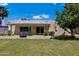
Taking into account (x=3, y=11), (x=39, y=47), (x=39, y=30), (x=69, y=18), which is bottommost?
(x=39, y=47)

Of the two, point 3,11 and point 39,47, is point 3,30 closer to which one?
point 3,11

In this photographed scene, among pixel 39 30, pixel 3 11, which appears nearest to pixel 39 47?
pixel 39 30

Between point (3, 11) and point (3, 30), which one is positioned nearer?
point (3, 11)

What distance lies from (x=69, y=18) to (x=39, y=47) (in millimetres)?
2042

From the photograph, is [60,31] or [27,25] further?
[27,25]

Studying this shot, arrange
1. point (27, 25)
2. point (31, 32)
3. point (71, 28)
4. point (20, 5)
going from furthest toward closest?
point (27, 25) → point (71, 28) → point (31, 32) → point (20, 5)

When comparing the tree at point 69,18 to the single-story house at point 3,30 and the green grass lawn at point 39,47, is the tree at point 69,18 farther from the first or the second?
the single-story house at point 3,30

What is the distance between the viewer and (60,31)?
9062 millimetres

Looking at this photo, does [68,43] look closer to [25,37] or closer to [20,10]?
[25,37]

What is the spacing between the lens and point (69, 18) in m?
10.0

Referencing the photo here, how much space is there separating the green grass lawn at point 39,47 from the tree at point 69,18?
0.43 metres

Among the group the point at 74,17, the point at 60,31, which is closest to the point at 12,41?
the point at 60,31

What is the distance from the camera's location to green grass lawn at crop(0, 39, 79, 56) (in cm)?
813

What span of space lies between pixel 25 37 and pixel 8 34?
0.54 meters
